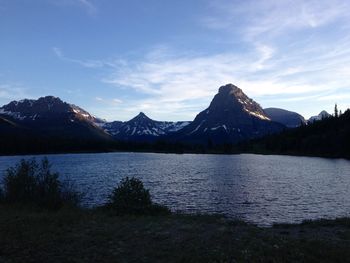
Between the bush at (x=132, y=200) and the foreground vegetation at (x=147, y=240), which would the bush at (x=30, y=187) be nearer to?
the foreground vegetation at (x=147, y=240)

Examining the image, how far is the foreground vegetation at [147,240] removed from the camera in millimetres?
15445

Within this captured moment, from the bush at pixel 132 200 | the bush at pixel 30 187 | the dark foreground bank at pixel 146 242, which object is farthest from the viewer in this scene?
the bush at pixel 30 187

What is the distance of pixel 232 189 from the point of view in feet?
218

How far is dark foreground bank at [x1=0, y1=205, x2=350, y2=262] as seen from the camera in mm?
15383

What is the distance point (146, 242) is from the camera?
18031mm

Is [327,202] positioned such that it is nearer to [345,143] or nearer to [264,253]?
[264,253]

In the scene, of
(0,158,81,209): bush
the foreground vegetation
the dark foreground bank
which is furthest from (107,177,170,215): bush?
the dark foreground bank

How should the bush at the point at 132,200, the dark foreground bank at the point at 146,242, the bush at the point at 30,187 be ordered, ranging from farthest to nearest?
1. the bush at the point at 30,187
2. the bush at the point at 132,200
3. the dark foreground bank at the point at 146,242

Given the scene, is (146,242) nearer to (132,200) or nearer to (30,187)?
(132,200)

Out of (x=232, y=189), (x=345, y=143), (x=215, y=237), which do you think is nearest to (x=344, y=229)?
(x=215, y=237)

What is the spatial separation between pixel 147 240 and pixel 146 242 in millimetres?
376

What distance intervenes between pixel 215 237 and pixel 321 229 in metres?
10.3

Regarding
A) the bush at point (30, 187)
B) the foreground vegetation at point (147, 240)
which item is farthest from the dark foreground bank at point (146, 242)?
the bush at point (30, 187)

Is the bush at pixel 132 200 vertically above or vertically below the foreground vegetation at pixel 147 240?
above
